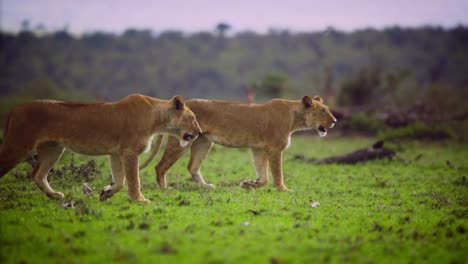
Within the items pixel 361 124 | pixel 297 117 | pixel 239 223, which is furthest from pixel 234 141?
pixel 361 124

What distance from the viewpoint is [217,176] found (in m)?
13.6

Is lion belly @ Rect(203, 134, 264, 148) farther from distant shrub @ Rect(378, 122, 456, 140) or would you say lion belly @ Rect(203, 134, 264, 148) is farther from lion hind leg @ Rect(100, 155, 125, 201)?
distant shrub @ Rect(378, 122, 456, 140)

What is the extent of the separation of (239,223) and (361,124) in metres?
20.5

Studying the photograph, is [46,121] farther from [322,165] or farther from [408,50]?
[408,50]

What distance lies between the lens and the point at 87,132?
8484 mm

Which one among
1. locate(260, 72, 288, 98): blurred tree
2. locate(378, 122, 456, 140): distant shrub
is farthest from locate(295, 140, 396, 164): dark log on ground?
locate(260, 72, 288, 98): blurred tree

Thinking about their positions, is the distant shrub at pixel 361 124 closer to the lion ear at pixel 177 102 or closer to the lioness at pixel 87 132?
the lion ear at pixel 177 102

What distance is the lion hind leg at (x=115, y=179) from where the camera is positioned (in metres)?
8.56

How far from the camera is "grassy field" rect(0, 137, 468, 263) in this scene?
590cm

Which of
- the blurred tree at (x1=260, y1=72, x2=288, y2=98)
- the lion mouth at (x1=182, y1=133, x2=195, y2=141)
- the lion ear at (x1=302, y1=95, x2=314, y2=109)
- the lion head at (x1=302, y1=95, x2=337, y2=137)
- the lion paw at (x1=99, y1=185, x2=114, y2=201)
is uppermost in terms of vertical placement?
the blurred tree at (x1=260, y1=72, x2=288, y2=98)

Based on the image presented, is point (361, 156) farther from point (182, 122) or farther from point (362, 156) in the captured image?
point (182, 122)

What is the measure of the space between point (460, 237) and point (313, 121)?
16.5 feet

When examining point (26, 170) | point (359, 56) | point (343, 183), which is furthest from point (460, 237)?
point (359, 56)

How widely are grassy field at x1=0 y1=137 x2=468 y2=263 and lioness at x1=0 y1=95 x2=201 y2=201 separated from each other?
23.4 inches
